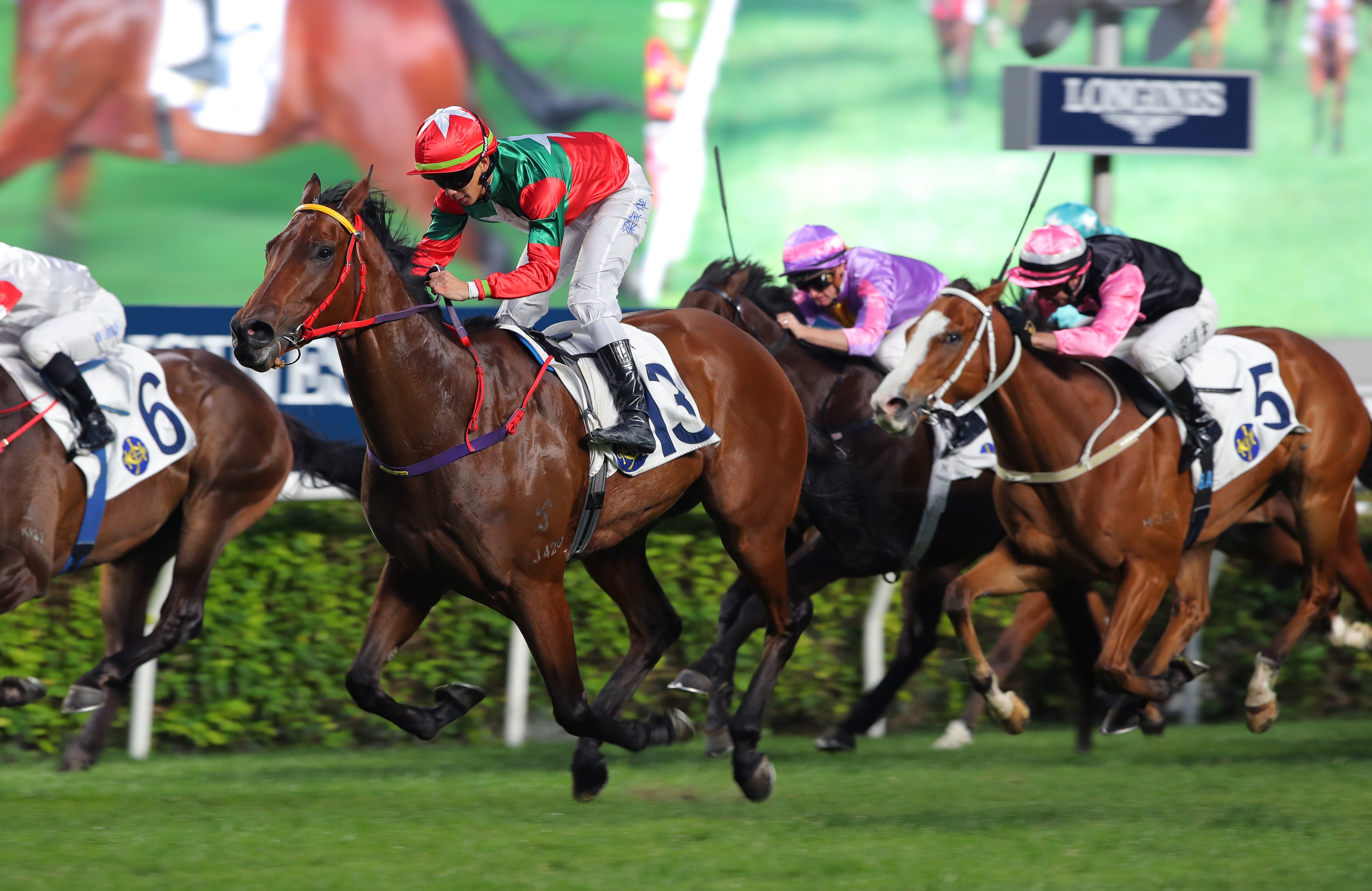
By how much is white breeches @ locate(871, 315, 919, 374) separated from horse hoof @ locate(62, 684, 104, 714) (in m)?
2.56

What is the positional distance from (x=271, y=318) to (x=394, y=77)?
42.1ft

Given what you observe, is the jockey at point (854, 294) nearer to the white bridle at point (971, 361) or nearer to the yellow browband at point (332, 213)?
the white bridle at point (971, 361)

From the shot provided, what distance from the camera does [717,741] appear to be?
4961 millimetres

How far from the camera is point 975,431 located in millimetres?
5184

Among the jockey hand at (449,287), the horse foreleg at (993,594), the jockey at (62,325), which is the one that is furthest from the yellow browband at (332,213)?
the horse foreleg at (993,594)

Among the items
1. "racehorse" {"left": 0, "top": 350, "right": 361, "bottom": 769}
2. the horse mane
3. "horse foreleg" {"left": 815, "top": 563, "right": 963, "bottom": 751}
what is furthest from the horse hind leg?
"horse foreleg" {"left": 815, "top": 563, "right": 963, "bottom": 751}

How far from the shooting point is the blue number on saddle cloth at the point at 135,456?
4.80 m

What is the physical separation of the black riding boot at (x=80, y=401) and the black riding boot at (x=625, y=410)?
64.1 inches

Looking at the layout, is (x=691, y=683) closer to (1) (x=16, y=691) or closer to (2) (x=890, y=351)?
(2) (x=890, y=351)

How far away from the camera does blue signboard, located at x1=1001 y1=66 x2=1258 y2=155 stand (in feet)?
18.3

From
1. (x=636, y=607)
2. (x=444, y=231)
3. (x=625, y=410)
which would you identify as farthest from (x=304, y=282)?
(x=636, y=607)

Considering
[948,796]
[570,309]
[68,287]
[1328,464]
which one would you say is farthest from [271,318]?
[1328,464]

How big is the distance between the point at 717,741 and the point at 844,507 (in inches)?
32.6

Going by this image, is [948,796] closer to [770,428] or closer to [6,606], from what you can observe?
[770,428]
